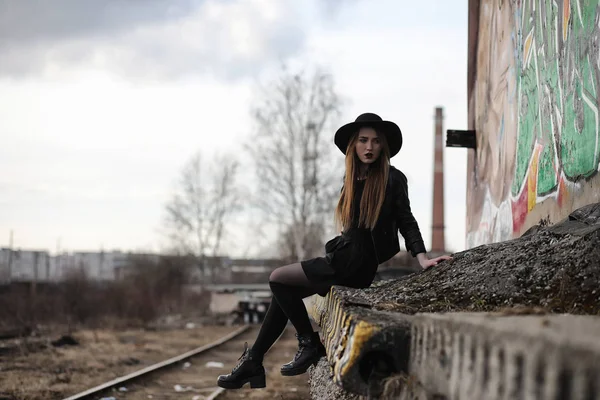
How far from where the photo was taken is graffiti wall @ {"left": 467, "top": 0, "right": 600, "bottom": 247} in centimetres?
538

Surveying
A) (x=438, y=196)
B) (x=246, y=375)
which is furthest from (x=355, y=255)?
(x=438, y=196)

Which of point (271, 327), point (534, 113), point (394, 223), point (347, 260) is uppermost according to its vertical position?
point (534, 113)

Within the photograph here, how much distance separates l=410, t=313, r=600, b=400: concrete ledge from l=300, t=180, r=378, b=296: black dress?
5.58ft

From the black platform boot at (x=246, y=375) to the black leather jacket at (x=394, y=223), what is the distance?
109 cm

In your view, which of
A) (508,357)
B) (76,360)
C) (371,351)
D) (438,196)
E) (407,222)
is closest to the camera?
(508,357)

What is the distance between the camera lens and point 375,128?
4.68 m

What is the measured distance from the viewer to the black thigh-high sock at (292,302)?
15.0 ft

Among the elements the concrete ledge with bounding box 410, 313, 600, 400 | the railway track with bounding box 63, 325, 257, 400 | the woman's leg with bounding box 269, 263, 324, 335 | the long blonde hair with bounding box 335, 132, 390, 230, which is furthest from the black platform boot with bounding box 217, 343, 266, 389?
the railway track with bounding box 63, 325, 257, 400

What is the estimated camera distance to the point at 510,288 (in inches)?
156

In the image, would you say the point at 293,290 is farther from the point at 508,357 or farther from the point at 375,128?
the point at 508,357

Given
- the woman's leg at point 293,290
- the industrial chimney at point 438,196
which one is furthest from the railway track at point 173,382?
the industrial chimney at point 438,196

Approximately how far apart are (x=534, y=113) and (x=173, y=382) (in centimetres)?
704

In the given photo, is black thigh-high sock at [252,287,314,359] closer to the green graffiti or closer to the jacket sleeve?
the jacket sleeve

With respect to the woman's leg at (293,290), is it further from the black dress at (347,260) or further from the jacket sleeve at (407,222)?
the jacket sleeve at (407,222)
